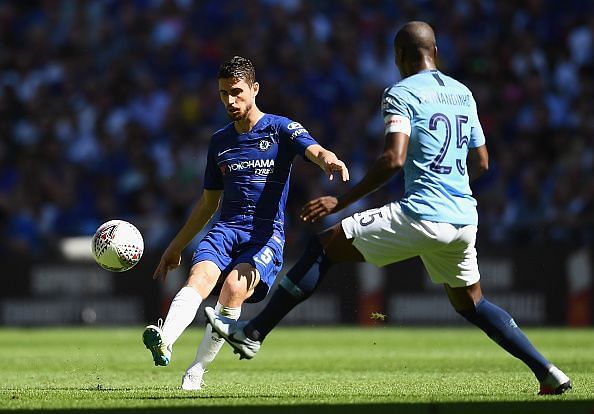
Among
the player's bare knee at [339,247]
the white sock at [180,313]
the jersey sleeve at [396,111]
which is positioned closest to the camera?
the jersey sleeve at [396,111]

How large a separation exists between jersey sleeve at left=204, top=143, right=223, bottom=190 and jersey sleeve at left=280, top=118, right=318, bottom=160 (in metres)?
0.53

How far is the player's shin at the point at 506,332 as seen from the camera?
296 inches

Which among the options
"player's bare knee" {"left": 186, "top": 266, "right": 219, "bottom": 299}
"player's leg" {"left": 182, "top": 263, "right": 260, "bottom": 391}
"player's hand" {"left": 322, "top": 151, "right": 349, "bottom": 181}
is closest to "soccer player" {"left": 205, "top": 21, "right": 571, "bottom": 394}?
"player's hand" {"left": 322, "top": 151, "right": 349, "bottom": 181}

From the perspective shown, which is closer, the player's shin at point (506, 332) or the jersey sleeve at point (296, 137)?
the player's shin at point (506, 332)

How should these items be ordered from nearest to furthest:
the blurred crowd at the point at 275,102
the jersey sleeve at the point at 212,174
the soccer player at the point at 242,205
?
the soccer player at the point at 242,205 → the jersey sleeve at the point at 212,174 → the blurred crowd at the point at 275,102

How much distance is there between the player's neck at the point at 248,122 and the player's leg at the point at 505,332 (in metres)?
1.83

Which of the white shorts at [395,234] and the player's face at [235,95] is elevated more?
the player's face at [235,95]

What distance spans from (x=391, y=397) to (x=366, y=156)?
10953 mm

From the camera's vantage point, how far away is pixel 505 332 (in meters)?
7.54

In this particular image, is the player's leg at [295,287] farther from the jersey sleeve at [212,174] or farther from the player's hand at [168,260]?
the jersey sleeve at [212,174]

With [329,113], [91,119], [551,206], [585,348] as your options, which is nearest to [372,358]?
[585,348]

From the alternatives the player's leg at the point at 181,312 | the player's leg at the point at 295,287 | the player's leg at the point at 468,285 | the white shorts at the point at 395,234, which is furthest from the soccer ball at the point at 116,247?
the player's leg at the point at 468,285

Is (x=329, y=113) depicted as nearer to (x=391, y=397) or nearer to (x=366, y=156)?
(x=366, y=156)

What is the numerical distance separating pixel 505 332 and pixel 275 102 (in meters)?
11.9
